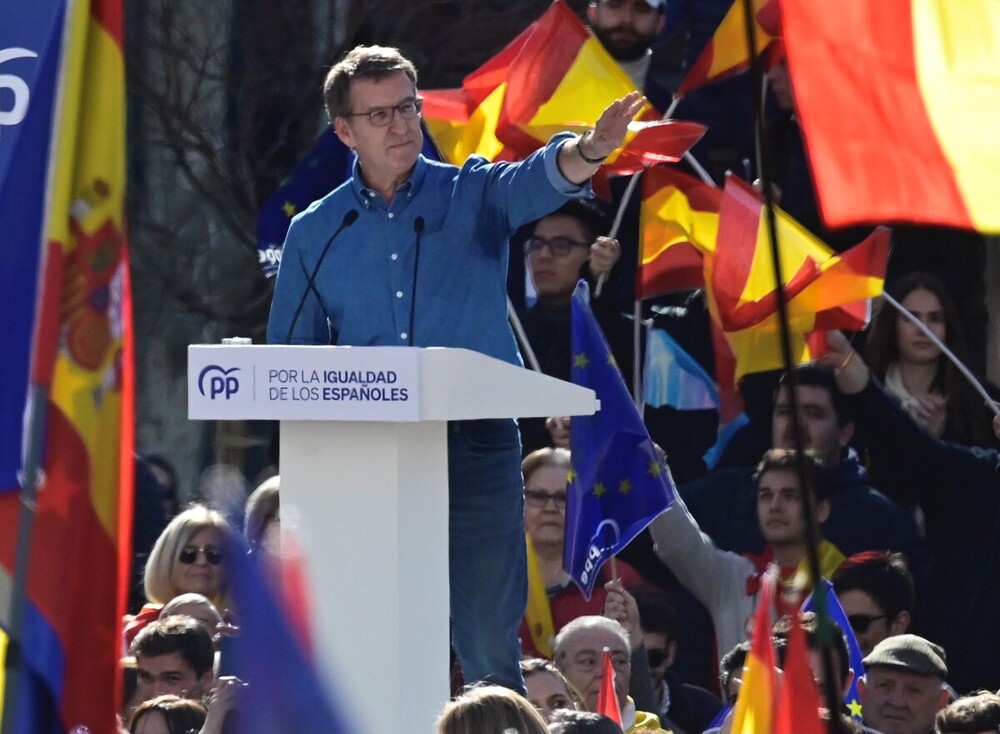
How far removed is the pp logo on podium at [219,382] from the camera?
396 cm

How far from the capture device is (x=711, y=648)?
262 inches

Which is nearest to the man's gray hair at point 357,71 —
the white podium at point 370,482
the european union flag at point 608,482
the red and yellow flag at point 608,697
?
the white podium at point 370,482

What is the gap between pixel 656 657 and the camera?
6.37 metres

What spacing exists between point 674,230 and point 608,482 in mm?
1458

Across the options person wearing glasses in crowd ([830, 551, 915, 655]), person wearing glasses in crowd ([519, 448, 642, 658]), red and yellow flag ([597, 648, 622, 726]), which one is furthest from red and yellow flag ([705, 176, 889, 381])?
red and yellow flag ([597, 648, 622, 726])

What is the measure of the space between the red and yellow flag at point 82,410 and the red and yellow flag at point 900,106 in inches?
46.8

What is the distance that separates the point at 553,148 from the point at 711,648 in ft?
9.20

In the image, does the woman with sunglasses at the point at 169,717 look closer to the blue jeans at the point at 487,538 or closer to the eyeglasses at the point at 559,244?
the blue jeans at the point at 487,538

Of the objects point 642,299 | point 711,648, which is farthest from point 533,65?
point 711,648

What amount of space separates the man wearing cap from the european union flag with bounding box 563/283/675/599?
0.79 metres

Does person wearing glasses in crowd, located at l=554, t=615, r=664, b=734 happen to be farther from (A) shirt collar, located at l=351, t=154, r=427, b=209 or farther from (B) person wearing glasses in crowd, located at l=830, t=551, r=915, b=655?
(A) shirt collar, located at l=351, t=154, r=427, b=209

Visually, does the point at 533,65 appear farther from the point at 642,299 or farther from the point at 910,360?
the point at 910,360

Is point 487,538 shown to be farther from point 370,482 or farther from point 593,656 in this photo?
point 593,656

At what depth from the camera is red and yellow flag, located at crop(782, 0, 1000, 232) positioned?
3.59 meters
